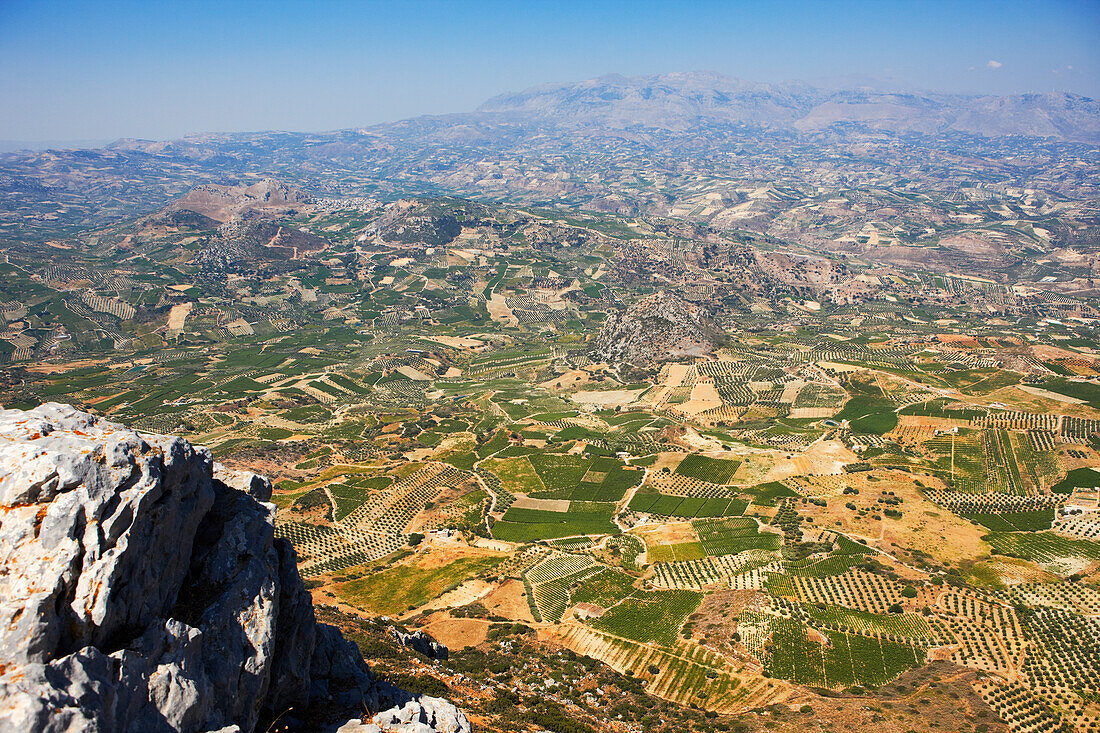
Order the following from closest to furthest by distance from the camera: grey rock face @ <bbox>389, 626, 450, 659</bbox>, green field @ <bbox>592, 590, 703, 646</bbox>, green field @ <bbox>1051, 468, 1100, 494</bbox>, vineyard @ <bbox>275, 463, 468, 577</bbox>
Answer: grey rock face @ <bbox>389, 626, 450, 659</bbox>, green field @ <bbox>592, 590, 703, 646</bbox>, vineyard @ <bbox>275, 463, 468, 577</bbox>, green field @ <bbox>1051, 468, 1100, 494</bbox>

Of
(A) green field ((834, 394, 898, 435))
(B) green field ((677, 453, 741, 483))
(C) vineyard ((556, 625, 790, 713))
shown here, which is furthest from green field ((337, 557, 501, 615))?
(A) green field ((834, 394, 898, 435))

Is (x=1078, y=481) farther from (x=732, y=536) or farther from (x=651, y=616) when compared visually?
(x=651, y=616)

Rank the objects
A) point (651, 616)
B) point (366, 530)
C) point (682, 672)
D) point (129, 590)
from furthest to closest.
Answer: point (366, 530)
point (651, 616)
point (682, 672)
point (129, 590)

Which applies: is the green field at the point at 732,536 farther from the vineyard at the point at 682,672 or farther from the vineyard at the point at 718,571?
the vineyard at the point at 682,672

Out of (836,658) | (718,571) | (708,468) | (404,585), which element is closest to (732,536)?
(718,571)

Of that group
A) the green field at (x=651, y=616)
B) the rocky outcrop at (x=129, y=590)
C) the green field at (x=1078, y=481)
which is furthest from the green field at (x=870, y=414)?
the rocky outcrop at (x=129, y=590)

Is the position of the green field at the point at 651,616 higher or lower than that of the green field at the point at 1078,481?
higher

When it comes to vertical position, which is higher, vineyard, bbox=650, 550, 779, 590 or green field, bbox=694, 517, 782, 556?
vineyard, bbox=650, 550, 779, 590

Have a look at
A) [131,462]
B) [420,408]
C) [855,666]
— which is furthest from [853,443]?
[131,462]

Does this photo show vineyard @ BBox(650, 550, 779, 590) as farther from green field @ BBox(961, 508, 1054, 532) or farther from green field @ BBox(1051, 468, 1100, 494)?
green field @ BBox(1051, 468, 1100, 494)

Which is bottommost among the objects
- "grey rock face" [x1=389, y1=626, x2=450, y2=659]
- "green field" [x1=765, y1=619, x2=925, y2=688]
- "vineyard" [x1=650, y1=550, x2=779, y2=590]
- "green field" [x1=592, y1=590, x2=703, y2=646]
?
"vineyard" [x1=650, y1=550, x2=779, y2=590]
